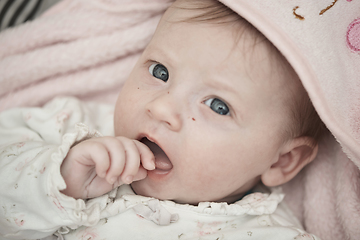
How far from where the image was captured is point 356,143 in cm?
114

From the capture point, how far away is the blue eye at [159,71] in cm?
125

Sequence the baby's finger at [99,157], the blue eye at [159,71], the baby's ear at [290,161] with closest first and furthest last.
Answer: the baby's finger at [99,157] → the blue eye at [159,71] → the baby's ear at [290,161]

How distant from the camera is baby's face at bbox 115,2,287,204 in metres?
1.13

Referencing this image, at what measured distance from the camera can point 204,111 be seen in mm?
1153

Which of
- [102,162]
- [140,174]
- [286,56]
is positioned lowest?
[140,174]

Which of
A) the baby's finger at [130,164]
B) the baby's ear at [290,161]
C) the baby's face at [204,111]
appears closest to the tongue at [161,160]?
the baby's face at [204,111]

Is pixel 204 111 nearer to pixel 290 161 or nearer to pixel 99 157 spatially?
pixel 99 157

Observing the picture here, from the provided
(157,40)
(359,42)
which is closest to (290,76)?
(359,42)

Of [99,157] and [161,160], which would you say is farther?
[161,160]

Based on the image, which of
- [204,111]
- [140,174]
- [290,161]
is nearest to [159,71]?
[204,111]

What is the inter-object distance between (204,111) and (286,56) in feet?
0.99

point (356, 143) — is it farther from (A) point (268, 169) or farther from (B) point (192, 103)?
(B) point (192, 103)

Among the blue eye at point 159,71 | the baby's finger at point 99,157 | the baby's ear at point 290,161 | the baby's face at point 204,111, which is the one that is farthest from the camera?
the baby's ear at point 290,161

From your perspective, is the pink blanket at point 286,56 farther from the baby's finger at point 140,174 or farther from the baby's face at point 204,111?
the baby's finger at point 140,174
